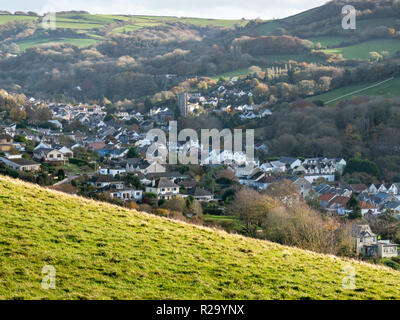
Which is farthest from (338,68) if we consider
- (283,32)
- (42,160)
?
(42,160)

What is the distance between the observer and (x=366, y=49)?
8944 cm

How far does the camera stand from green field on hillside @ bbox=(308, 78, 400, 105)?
200 feet

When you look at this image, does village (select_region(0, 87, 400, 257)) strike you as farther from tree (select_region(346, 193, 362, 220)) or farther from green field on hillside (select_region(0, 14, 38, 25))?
green field on hillside (select_region(0, 14, 38, 25))

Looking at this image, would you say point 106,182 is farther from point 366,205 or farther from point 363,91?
point 363,91

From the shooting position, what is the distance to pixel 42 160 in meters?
35.1

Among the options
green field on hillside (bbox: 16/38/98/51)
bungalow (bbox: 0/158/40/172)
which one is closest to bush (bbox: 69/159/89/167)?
bungalow (bbox: 0/158/40/172)

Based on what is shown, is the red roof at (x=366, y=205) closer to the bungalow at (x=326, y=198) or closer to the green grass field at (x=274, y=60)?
the bungalow at (x=326, y=198)

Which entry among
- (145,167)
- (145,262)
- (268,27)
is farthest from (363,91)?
(268,27)

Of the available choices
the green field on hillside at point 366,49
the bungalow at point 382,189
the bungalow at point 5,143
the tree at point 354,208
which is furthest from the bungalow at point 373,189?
the green field on hillside at point 366,49

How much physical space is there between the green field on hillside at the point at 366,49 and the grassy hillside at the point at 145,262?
79709 millimetres

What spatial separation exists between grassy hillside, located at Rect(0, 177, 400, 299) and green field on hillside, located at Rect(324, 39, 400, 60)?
262ft
